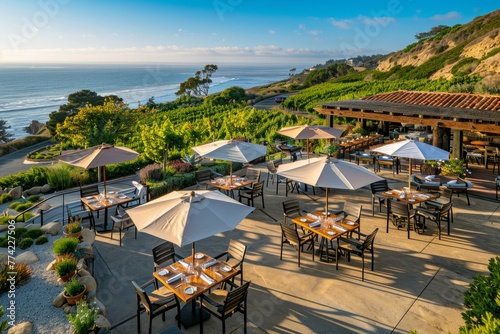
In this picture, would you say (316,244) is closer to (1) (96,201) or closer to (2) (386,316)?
(2) (386,316)

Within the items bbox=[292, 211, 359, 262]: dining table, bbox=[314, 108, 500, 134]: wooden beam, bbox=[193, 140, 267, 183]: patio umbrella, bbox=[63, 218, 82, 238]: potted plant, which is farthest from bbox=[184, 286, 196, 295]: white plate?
bbox=[314, 108, 500, 134]: wooden beam

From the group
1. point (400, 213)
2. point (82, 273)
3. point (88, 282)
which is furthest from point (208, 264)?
point (400, 213)

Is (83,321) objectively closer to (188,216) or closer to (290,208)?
(188,216)

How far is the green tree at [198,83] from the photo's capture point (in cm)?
10000

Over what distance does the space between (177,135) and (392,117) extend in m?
10.1

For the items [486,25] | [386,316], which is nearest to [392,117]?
[386,316]

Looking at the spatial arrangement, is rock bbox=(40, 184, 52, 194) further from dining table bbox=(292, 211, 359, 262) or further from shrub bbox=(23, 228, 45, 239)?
dining table bbox=(292, 211, 359, 262)

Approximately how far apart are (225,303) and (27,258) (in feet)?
16.6

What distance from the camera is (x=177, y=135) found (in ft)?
44.7

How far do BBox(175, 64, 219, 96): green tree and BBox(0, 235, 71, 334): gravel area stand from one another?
96319 millimetres

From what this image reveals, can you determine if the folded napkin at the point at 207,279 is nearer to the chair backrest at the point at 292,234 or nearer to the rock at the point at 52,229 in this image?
the chair backrest at the point at 292,234

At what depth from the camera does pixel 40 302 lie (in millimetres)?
5816

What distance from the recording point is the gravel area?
207 inches

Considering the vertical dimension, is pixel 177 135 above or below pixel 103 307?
above
